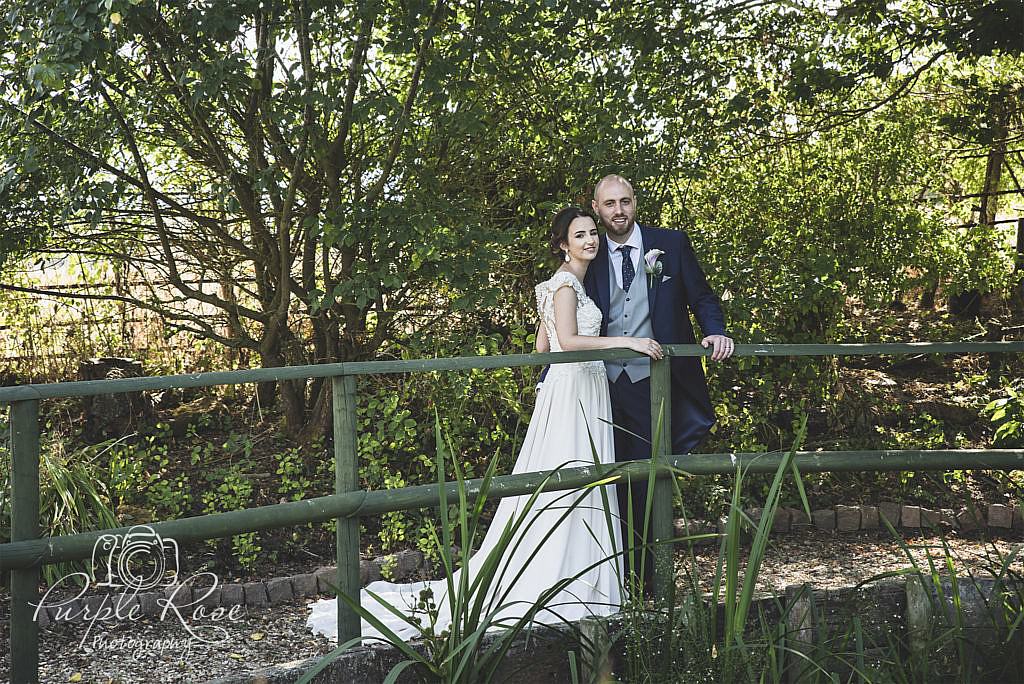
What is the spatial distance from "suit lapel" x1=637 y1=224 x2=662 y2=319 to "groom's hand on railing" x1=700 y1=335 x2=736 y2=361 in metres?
0.58

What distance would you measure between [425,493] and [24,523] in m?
1.00

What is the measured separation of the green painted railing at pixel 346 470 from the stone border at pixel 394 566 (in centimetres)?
58

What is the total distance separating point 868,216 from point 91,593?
16.0ft

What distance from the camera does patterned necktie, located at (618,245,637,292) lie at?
3797mm

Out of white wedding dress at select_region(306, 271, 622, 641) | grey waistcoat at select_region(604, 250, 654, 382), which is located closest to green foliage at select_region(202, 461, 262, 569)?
white wedding dress at select_region(306, 271, 622, 641)

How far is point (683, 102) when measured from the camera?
5.59 meters

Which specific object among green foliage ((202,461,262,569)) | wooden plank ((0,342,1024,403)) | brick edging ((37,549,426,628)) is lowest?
brick edging ((37,549,426,628))

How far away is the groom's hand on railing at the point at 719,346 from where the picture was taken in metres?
3.13

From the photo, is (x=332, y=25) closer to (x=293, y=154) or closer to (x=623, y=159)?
(x=293, y=154)

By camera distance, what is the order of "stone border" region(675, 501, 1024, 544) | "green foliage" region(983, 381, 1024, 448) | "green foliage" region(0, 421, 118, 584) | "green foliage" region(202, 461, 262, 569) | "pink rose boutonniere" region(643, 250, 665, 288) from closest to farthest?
"pink rose boutonniere" region(643, 250, 665, 288) < "green foliage" region(0, 421, 118, 584) < "green foliage" region(202, 461, 262, 569) < "green foliage" region(983, 381, 1024, 448) < "stone border" region(675, 501, 1024, 544)

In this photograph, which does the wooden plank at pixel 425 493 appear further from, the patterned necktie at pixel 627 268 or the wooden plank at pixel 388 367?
the patterned necktie at pixel 627 268

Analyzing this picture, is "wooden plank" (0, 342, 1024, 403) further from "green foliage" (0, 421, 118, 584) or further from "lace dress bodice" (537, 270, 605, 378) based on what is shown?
"green foliage" (0, 421, 118, 584)

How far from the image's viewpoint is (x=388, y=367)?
8.80 ft

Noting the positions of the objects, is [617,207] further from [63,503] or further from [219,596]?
[63,503]
